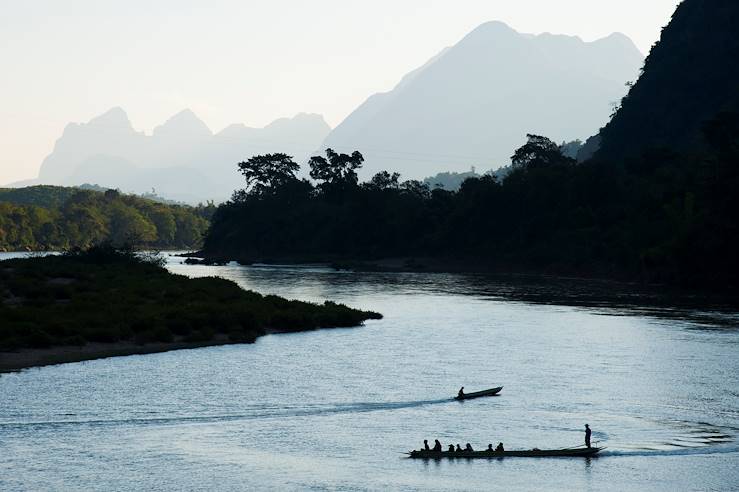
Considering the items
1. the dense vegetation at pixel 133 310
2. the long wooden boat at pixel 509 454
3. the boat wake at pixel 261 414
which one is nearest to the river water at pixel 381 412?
A: the boat wake at pixel 261 414

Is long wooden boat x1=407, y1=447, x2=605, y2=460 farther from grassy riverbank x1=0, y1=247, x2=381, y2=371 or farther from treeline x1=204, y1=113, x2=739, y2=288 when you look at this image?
treeline x1=204, y1=113, x2=739, y2=288

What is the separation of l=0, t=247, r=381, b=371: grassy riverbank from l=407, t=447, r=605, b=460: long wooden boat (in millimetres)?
30984

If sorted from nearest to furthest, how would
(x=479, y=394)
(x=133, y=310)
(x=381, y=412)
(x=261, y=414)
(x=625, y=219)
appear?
(x=261, y=414) → (x=381, y=412) → (x=479, y=394) → (x=133, y=310) → (x=625, y=219)

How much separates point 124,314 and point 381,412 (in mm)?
33170

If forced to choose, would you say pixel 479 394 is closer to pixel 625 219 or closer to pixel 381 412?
pixel 381 412

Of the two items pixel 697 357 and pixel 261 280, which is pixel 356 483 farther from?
pixel 261 280

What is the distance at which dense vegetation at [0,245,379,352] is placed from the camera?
69938 mm

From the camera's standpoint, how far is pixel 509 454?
141ft

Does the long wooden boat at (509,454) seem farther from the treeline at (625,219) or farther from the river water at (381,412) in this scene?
the treeline at (625,219)

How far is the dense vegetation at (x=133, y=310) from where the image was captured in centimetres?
6994

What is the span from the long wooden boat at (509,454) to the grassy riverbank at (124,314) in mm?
30984

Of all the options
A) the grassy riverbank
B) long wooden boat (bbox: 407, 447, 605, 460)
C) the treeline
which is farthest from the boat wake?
the treeline

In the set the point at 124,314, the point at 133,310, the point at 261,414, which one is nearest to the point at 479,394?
the point at 261,414

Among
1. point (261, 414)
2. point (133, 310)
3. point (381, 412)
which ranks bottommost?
point (261, 414)
